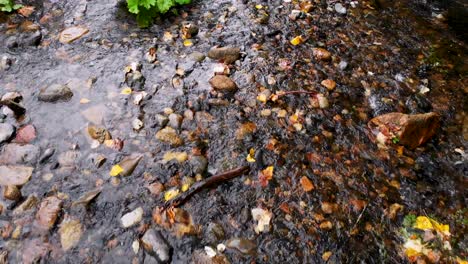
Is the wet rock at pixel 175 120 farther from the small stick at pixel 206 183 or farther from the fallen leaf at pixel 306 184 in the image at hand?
the fallen leaf at pixel 306 184

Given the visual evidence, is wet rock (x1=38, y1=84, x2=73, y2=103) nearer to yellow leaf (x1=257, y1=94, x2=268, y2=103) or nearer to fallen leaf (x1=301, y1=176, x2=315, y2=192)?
yellow leaf (x1=257, y1=94, x2=268, y2=103)

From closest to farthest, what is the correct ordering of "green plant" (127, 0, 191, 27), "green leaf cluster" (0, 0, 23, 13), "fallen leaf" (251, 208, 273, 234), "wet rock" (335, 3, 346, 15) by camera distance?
"fallen leaf" (251, 208, 273, 234), "green plant" (127, 0, 191, 27), "green leaf cluster" (0, 0, 23, 13), "wet rock" (335, 3, 346, 15)

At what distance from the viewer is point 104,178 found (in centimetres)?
304

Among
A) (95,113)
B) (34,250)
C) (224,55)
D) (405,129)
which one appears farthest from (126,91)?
(405,129)

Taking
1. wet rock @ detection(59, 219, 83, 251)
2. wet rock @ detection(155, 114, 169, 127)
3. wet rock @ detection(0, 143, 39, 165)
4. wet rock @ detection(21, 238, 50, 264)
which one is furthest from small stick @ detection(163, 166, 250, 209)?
wet rock @ detection(0, 143, 39, 165)

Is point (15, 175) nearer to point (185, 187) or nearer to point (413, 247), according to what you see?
point (185, 187)

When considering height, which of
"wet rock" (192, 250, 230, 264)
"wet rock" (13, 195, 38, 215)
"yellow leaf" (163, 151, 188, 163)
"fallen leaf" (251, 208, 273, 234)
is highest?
"wet rock" (13, 195, 38, 215)

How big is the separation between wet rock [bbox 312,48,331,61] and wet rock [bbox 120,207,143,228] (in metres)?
2.76

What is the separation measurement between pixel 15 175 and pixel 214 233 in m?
1.69

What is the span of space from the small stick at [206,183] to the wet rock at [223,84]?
1046 mm

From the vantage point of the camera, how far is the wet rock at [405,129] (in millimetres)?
3492

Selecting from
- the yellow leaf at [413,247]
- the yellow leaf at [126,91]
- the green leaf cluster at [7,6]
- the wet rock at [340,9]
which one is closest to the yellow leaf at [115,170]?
the yellow leaf at [126,91]

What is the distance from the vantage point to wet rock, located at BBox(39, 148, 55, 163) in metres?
3.12

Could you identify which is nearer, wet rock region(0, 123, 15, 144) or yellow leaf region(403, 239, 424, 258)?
yellow leaf region(403, 239, 424, 258)
